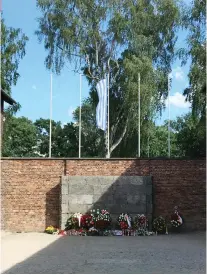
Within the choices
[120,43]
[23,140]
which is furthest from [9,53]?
[23,140]

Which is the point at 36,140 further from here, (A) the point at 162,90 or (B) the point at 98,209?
(B) the point at 98,209

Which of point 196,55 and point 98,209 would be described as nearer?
point 98,209

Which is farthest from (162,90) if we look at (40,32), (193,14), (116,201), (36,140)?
(36,140)

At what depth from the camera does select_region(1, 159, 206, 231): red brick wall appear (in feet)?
49.1

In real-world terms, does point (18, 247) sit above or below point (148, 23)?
below

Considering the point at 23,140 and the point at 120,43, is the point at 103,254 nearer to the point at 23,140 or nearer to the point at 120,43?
the point at 120,43

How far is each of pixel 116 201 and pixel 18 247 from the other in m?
4.88

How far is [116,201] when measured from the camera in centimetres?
1475

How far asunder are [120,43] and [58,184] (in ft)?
40.7

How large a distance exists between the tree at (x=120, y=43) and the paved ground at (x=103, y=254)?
12308 mm

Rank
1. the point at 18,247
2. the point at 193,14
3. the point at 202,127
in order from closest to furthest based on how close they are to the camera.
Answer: the point at 18,247 < the point at 202,127 < the point at 193,14

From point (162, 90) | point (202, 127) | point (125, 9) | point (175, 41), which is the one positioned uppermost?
point (125, 9)

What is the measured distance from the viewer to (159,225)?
14.3m

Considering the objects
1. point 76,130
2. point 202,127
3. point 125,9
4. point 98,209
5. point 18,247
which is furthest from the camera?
point 76,130
